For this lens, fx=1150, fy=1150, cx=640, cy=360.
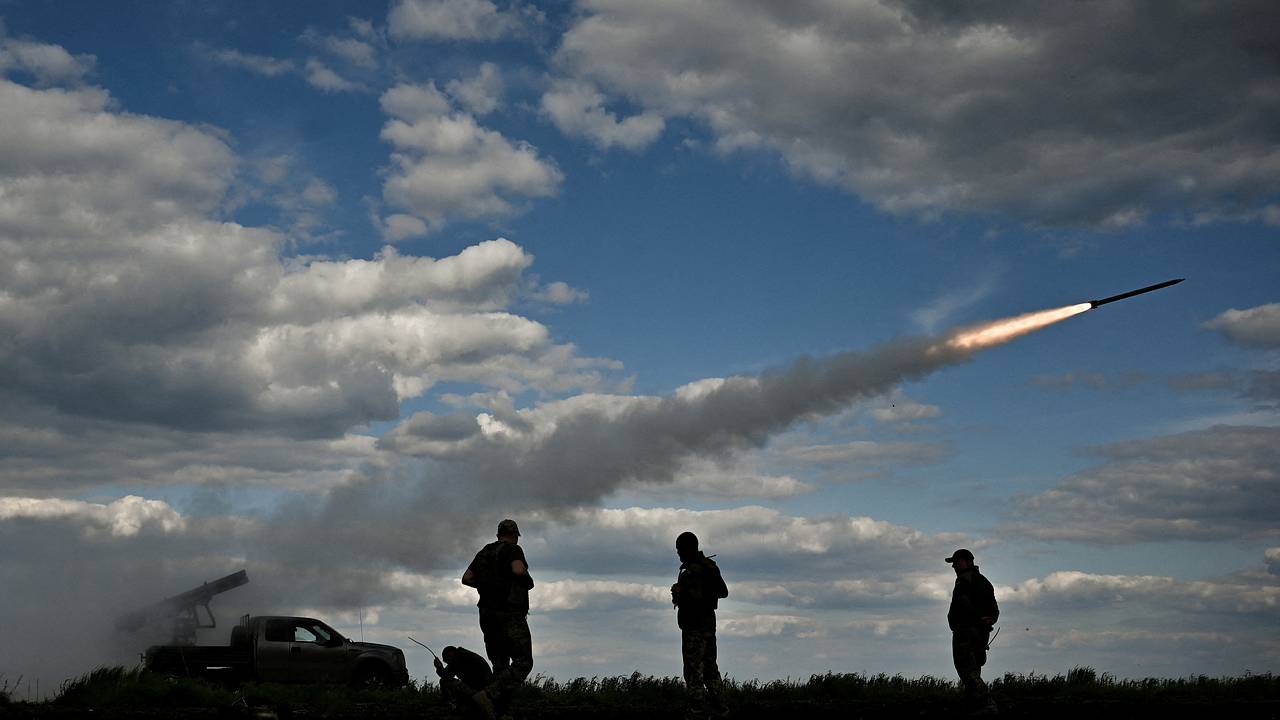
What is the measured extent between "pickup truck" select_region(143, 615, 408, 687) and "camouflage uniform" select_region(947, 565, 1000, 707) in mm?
11957

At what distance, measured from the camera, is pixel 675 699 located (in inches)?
664

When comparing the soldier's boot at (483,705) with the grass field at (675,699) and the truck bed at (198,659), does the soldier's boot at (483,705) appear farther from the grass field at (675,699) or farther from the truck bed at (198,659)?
the truck bed at (198,659)

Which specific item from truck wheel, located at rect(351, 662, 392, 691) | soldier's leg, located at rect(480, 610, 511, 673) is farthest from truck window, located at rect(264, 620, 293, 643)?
soldier's leg, located at rect(480, 610, 511, 673)

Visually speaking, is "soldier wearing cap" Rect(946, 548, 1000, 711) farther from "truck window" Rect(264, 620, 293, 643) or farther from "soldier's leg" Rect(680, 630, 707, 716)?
"truck window" Rect(264, 620, 293, 643)

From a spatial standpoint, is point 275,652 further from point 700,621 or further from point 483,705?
point 483,705

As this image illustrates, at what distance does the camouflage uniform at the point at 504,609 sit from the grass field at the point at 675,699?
2560 millimetres

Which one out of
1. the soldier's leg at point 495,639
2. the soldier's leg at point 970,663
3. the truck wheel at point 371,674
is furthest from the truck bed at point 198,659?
the soldier's leg at point 970,663

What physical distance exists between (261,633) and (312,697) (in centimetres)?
578

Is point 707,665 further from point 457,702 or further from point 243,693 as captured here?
point 243,693

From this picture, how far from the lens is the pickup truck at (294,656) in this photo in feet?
73.9

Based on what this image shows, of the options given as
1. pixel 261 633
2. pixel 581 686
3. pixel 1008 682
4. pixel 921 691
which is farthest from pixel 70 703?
pixel 1008 682

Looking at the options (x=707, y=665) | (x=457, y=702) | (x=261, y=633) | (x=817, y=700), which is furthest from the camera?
(x=261, y=633)

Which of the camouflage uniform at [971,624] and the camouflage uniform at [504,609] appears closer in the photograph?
the camouflage uniform at [504,609]

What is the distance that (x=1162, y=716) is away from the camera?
14.5 m
